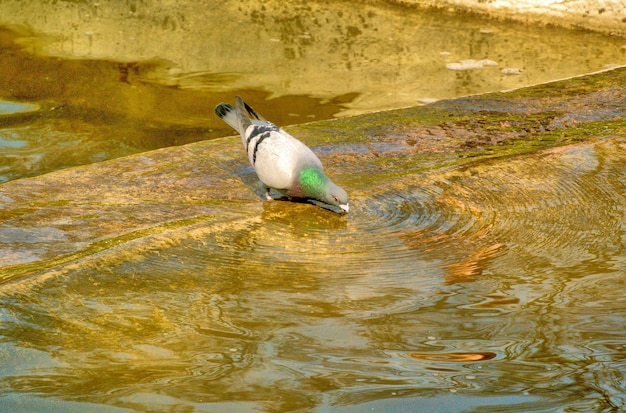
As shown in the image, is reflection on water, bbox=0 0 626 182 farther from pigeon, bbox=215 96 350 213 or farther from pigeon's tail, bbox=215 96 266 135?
pigeon, bbox=215 96 350 213

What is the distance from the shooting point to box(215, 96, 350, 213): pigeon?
169 inches

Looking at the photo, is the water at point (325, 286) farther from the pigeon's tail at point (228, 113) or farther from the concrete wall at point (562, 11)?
the concrete wall at point (562, 11)

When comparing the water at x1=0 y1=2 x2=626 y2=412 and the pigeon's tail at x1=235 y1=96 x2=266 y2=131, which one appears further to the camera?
the pigeon's tail at x1=235 y1=96 x2=266 y2=131

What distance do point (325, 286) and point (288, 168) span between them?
104cm

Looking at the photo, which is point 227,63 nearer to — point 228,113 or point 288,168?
point 228,113

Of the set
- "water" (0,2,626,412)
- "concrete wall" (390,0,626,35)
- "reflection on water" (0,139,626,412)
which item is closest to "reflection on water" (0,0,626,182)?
"concrete wall" (390,0,626,35)

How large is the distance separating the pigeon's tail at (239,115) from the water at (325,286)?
195mm

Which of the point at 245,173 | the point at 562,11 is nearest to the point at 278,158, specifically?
the point at 245,173

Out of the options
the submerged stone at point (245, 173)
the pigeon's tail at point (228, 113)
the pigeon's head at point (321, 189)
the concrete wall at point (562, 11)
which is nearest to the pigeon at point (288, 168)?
the pigeon's head at point (321, 189)

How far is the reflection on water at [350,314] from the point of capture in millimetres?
2758

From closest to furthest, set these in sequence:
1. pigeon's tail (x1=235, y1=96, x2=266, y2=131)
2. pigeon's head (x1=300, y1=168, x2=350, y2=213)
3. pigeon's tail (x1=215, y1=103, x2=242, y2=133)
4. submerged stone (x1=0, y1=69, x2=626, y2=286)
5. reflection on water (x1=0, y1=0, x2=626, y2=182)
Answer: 1. submerged stone (x1=0, y1=69, x2=626, y2=286)
2. pigeon's head (x1=300, y1=168, x2=350, y2=213)
3. pigeon's tail (x1=235, y1=96, x2=266, y2=131)
4. pigeon's tail (x1=215, y1=103, x2=242, y2=133)
5. reflection on water (x1=0, y1=0, x2=626, y2=182)

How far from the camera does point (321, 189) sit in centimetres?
430

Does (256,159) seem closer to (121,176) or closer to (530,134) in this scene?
(121,176)

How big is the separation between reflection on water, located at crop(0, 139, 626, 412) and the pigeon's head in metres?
0.10
